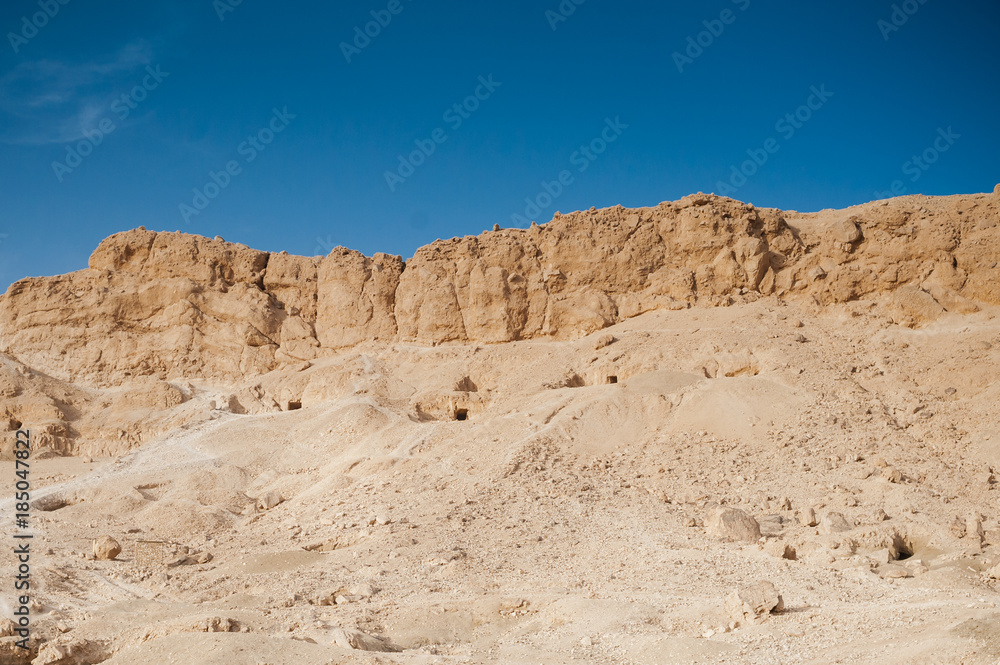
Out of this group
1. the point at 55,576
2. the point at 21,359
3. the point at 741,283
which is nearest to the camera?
the point at 55,576

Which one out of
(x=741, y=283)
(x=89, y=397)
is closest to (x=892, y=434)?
(x=741, y=283)

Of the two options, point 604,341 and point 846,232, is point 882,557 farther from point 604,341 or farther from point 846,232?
point 846,232

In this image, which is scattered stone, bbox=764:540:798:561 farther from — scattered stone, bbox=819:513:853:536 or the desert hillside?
scattered stone, bbox=819:513:853:536

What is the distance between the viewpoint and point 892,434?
18.4m

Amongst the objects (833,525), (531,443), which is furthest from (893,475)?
(531,443)

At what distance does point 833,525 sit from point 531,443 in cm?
680

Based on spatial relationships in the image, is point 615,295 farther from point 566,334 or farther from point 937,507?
point 937,507

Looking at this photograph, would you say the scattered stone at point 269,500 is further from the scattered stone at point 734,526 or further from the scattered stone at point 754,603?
the scattered stone at point 754,603

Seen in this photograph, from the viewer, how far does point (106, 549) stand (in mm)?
15352

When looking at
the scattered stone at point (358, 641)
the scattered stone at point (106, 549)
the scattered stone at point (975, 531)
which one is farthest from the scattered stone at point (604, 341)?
the scattered stone at point (358, 641)

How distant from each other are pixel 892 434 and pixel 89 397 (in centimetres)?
2337

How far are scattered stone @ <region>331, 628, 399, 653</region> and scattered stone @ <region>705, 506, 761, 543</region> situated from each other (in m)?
6.65

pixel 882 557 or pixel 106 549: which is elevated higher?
pixel 106 549

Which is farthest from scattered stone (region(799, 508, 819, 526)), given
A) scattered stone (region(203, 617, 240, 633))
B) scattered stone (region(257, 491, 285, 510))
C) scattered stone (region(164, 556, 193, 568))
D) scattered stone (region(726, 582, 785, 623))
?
scattered stone (region(257, 491, 285, 510))
